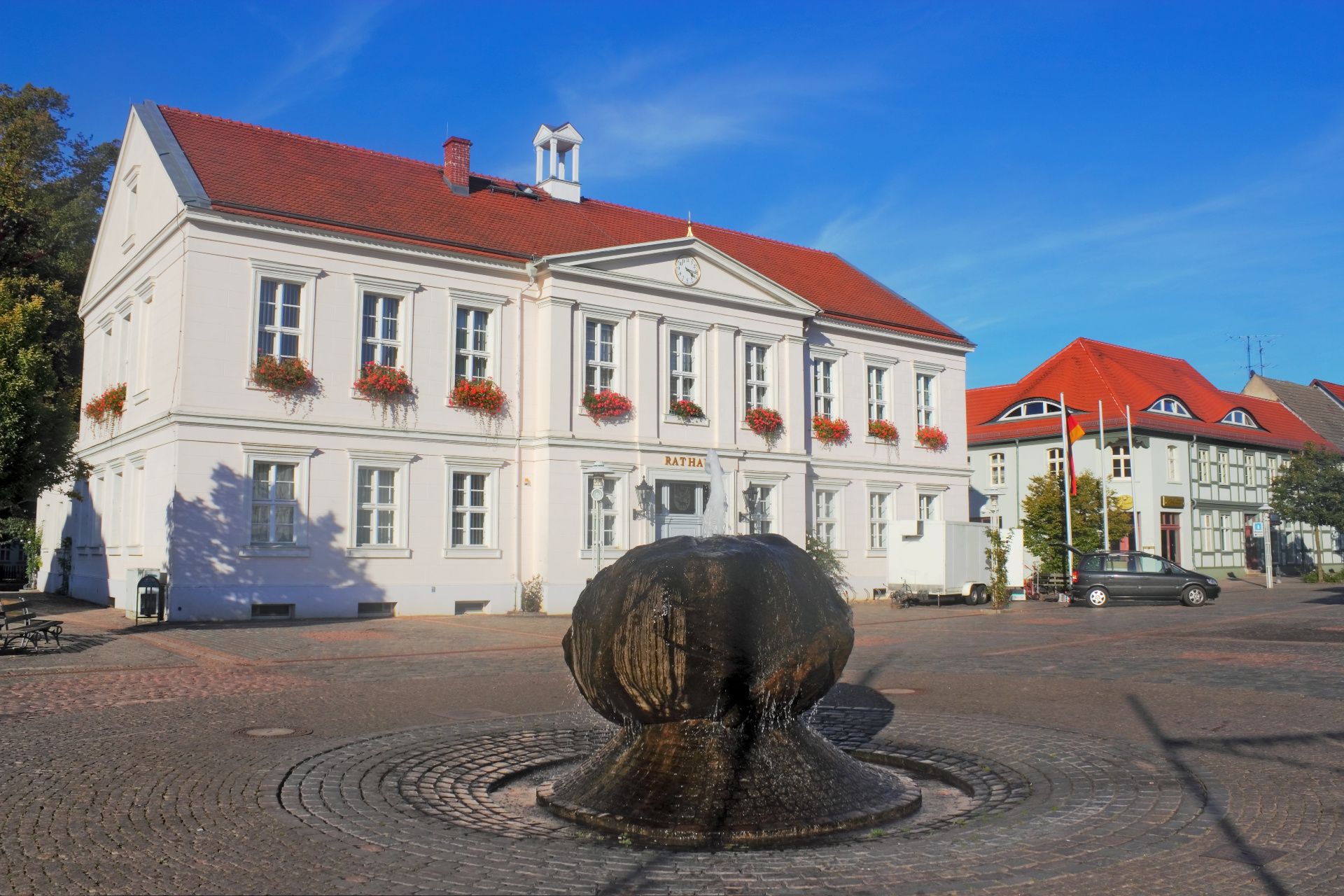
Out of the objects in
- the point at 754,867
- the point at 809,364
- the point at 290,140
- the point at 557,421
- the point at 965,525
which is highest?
the point at 290,140

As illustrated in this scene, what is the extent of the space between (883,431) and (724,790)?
2853 cm

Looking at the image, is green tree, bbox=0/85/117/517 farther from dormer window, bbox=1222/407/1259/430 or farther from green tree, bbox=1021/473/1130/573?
dormer window, bbox=1222/407/1259/430

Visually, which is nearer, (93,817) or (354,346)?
(93,817)

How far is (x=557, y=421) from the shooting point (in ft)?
87.1

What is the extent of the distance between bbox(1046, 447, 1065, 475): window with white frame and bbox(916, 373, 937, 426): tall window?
12.6m

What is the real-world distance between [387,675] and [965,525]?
21339mm

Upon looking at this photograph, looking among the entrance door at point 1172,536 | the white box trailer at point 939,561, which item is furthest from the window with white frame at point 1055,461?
the white box trailer at point 939,561

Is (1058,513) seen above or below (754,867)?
above

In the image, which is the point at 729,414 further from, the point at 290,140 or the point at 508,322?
the point at 290,140

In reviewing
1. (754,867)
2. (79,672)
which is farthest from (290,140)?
(754,867)

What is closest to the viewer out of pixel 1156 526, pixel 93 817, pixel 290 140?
pixel 93 817

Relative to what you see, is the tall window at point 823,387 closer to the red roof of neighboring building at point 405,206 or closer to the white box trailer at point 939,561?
the red roof of neighboring building at point 405,206

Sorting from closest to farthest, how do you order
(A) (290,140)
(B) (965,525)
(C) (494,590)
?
(C) (494,590), (A) (290,140), (B) (965,525)

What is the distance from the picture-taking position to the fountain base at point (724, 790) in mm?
6168
